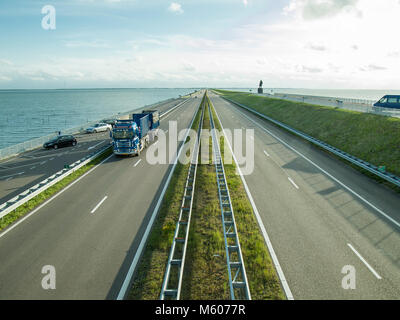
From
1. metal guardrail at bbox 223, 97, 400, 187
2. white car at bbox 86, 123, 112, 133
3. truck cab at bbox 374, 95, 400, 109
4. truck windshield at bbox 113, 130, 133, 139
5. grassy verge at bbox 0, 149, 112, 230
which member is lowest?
grassy verge at bbox 0, 149, 112, 230

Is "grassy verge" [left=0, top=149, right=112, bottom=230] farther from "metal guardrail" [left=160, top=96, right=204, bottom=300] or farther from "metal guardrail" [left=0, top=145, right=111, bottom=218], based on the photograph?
"metal guardrail" [left=160, top=96, right=204, bottom=300]

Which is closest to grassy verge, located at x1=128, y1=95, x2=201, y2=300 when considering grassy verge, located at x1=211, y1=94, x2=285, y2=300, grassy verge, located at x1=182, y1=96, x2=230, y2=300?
grassy verge, located at x1=182, y1=96, x2=230, y2=300

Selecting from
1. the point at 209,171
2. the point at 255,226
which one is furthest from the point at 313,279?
the point at 209,171

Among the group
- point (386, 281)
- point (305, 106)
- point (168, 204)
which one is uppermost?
point (305, 106)

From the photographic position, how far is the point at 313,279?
8820 millimetres

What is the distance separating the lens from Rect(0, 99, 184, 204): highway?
58.4ft

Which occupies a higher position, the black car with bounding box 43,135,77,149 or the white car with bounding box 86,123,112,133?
the white car with bounding box 86,123,112,133

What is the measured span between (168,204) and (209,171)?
20.8ft

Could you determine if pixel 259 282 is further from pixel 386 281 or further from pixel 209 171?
pixel 209 171

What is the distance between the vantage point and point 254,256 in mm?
9953

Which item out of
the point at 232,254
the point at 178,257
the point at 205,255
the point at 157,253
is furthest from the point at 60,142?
the point at 232,254

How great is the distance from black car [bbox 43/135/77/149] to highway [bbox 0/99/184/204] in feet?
2.25

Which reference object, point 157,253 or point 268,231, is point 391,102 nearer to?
point 268,231

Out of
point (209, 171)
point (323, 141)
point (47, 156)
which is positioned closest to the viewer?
point (209, 171)
